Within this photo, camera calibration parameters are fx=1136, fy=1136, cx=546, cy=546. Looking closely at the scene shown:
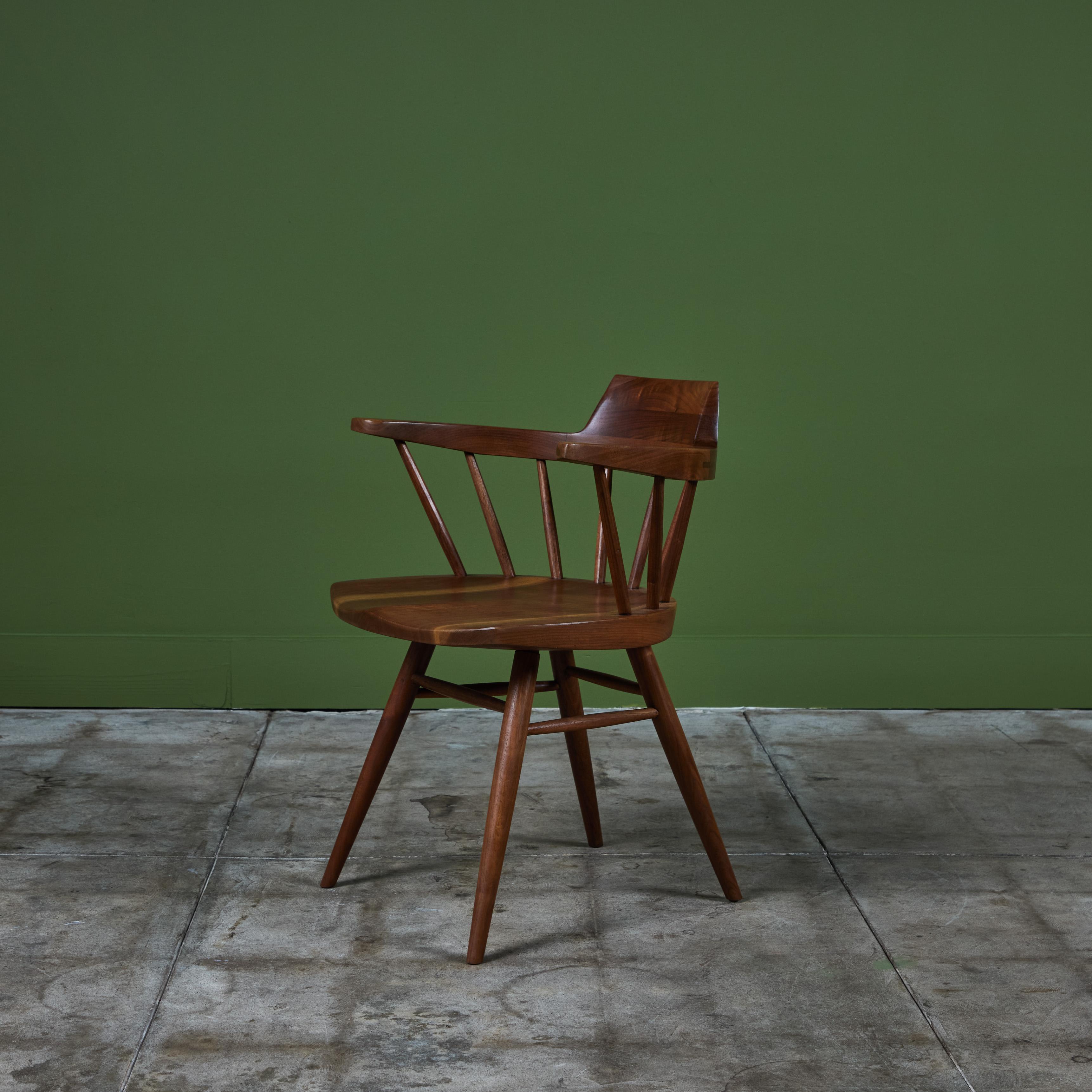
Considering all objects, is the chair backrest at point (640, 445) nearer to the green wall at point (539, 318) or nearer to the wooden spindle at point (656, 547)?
the wooden spindle at point (656, 547)

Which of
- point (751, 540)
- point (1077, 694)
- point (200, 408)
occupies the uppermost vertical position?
point (200, 408)

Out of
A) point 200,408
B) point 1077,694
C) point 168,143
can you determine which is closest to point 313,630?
point 200,408

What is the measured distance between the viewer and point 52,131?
9.13ft

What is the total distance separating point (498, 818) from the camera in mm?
1593

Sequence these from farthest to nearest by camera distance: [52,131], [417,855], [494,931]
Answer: [52,131]
[417,855]
[494,931]

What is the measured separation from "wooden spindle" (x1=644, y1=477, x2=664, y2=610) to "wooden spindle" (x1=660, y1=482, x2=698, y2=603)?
0.01 meters

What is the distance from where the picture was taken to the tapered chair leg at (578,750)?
6.33 ft

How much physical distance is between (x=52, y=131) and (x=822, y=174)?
6.24 feet

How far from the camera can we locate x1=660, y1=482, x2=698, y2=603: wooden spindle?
Result: 170 cm

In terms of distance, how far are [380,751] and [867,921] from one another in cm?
80

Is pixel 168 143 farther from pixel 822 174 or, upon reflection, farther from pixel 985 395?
pixel 985 395

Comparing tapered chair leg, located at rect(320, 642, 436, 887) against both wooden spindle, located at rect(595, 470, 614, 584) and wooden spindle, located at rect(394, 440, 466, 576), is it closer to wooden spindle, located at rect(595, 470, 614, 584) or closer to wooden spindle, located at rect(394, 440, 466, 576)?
wooden spindle, located at rect(394, 440, 466, 576)

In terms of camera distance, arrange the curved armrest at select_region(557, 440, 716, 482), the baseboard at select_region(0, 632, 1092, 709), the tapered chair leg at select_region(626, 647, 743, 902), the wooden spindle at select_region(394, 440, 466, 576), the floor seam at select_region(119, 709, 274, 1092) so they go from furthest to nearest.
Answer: the baseboard at select_region(0, 632, 1092, 709) → the wooden spindle at select_region(394, 440, 466, 576) → the tapered chair leg at select_region(626, 647, 743, 902) → the curved armrest at select_region(557, 440, 716, 482) → the floor seam at select_region(119, 709, 274, 1092)

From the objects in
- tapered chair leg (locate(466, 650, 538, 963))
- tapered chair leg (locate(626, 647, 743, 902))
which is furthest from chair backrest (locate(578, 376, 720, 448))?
tapered chair leg (locate(466, 650, 538, 963))
